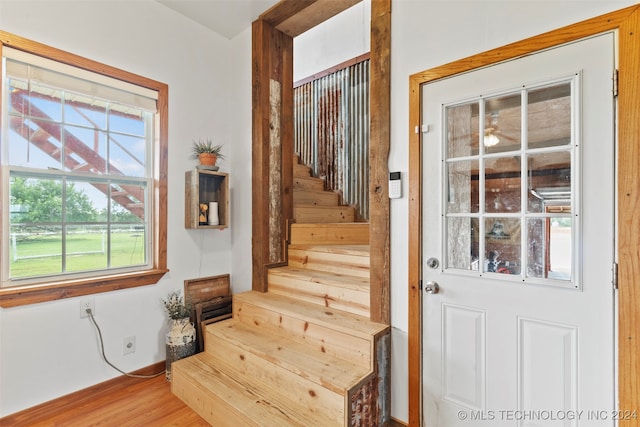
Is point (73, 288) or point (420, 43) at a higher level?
point (420, 43)

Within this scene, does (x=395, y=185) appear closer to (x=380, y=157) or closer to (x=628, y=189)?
(x=380, y=157)

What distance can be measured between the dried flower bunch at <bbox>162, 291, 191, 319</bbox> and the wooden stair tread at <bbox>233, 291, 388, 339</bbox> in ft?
1.32

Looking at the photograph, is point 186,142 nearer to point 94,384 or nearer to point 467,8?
point 94,384

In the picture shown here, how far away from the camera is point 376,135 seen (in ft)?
6.27

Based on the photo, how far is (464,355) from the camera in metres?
1.60

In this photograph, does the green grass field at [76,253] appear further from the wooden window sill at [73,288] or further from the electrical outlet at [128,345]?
the electrical outlet at [128,345]

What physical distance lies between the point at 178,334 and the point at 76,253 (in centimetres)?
92

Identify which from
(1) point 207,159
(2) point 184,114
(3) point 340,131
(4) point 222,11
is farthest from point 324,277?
(4) point 222,11

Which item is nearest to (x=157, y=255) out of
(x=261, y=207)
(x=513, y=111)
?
(x=261, y=207)

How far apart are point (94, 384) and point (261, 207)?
5.64ft

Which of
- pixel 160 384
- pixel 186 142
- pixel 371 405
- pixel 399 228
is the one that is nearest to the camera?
pixel 371 405

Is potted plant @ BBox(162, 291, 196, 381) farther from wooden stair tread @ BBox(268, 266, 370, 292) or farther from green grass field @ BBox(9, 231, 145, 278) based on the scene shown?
wooden stair tread @ BBox(268, 266, 370, 292)

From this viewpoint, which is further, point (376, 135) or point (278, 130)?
point (278, 130)

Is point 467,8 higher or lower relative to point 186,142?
higher
